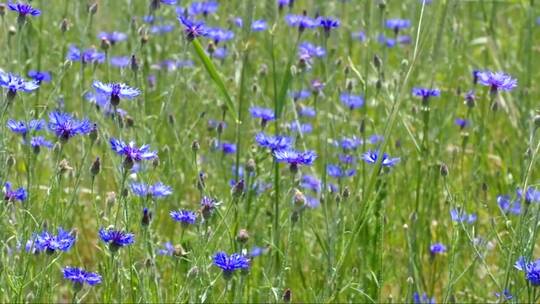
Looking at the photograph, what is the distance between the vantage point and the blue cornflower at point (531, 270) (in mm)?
2041

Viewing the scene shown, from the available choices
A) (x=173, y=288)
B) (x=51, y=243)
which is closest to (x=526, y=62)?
(x=173, y=288)

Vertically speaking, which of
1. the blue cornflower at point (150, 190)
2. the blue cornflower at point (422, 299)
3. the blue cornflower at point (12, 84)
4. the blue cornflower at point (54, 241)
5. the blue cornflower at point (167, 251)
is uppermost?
the blue cornflower at point (12, 84)

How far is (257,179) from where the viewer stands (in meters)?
2.80

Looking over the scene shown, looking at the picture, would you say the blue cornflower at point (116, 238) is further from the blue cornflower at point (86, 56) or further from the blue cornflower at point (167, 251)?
the blue cornflower at point (86, 56)

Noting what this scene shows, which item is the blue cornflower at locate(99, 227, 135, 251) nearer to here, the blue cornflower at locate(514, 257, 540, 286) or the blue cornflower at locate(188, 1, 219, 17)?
the blue cornflower at locate(514, 257, 540, 286)

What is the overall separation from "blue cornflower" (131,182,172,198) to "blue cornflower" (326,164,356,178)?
541 millimetres

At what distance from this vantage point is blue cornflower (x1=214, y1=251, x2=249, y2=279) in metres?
2.07

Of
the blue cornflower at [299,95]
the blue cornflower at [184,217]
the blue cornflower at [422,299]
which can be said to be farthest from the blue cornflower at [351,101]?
the blue cornflower at [184,217]

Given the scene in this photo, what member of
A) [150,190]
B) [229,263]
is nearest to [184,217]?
[150,190]

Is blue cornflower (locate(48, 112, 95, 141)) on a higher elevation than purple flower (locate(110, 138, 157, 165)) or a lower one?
higher

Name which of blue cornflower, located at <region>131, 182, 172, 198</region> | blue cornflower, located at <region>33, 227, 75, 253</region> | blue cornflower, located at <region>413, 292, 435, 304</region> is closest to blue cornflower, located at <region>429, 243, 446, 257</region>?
blue cornflower, located at <region>413, 292, 435, 304</region>

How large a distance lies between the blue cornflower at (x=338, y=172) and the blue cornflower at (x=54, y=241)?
3.04 feet

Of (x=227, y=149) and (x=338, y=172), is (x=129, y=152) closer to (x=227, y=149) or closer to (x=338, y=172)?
(x=338, y=172)

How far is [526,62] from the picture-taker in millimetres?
3854
